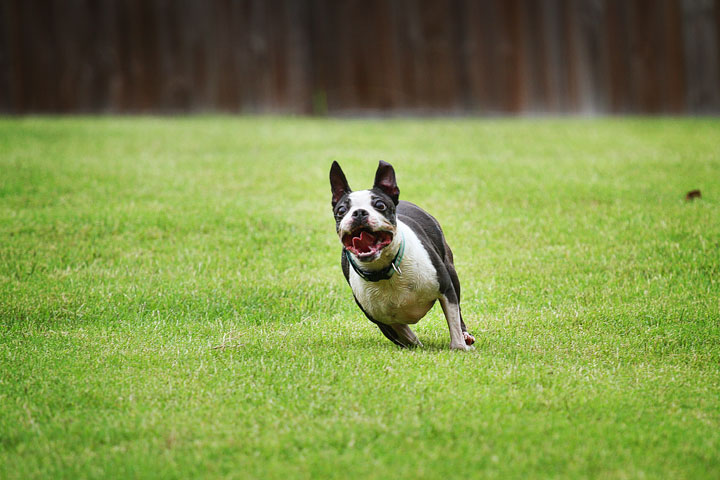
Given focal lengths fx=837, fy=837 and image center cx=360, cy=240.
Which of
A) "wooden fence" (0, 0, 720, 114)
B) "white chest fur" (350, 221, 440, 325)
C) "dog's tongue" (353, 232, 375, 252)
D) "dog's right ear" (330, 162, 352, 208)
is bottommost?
"white chest fur" (350, 221, 440, 325)

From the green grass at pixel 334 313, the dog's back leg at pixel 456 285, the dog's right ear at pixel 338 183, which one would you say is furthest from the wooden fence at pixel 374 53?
the dog's right ear at pixel 338 183

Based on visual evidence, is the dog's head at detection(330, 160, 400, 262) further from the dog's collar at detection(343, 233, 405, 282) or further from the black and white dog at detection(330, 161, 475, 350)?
the dog's collar at detection(343, 233, 405, 282)

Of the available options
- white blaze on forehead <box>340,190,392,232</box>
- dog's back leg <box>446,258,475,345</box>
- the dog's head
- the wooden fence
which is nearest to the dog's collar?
the dog's head

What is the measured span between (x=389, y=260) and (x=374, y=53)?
963 centimetres

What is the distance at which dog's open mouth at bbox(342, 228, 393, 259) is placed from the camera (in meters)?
5.04

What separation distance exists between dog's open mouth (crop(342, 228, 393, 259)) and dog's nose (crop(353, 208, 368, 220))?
10 cm

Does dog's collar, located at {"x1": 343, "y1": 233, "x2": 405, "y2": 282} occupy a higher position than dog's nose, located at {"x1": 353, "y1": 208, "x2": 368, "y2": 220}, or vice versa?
dog's nose, located at {"x1": 353, "y1": 208, "x2": 368, "y2": 220}

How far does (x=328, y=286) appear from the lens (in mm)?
7371

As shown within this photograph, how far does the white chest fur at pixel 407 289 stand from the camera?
5.28m

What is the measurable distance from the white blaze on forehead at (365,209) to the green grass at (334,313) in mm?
912

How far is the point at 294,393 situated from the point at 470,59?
34.2 ft

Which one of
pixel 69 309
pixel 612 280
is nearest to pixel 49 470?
pixel 69 309

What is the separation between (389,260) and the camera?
17.0 ft

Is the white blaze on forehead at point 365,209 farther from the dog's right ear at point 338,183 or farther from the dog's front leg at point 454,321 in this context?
the dog's front leg at point 454,321
